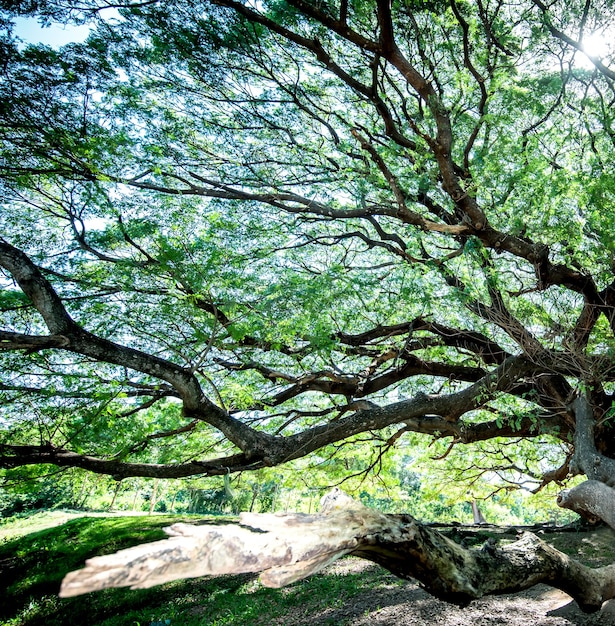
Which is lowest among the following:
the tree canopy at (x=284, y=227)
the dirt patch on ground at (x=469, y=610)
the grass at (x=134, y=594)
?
the grass at (x=134, y=594)

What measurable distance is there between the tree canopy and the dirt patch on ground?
66.4 inches

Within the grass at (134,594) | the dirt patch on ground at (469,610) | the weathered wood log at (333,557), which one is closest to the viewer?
the weathered wood log at (333,557)

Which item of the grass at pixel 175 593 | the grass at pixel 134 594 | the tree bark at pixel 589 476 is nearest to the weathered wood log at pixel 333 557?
the tree bark at pixel 589 476

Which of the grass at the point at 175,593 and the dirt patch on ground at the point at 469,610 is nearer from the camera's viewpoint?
the dirt patch on ground at the point at 469,610

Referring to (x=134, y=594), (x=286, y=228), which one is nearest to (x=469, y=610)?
(x=286, y=228)

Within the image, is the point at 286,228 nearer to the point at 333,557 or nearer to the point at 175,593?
the point at 333,557

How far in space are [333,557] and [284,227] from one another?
16.7 ft

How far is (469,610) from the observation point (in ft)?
14.6

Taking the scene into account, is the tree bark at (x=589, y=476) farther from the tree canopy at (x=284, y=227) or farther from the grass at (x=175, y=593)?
the grass at (x=175, y=593)

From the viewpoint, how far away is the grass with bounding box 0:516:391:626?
19.9 feet

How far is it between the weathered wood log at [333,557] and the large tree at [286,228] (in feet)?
7.29

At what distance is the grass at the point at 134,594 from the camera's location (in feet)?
19.9

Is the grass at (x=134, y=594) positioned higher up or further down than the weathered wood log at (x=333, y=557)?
further down

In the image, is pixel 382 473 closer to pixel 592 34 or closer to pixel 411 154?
pixel 411 154
